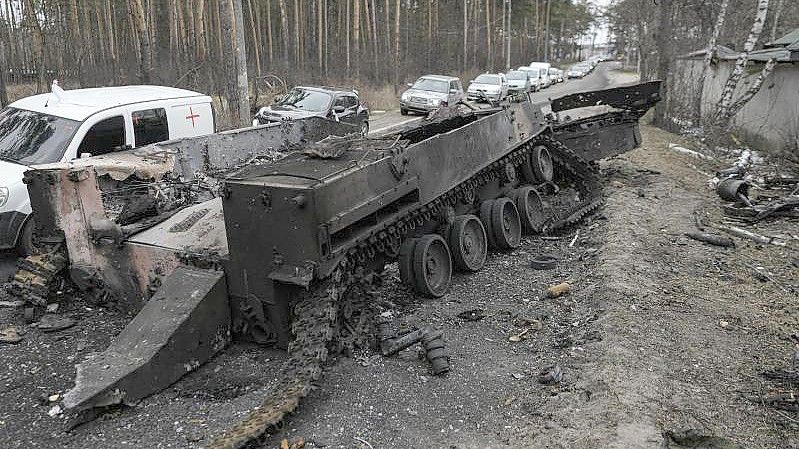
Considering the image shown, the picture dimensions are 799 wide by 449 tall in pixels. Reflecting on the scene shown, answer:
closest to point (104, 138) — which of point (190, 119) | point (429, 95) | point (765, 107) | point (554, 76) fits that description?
point (190, 119)

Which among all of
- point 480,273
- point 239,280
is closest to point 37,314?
point 239,280

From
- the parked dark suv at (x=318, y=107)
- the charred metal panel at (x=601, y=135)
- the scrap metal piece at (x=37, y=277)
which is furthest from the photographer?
the parked dark suv at (x=318, y=107)

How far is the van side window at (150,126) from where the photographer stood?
341 inches

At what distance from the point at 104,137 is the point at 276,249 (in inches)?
178

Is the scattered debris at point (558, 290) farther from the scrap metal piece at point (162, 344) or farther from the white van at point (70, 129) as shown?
the white van at point (70, 129)

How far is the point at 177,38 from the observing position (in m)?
28.8

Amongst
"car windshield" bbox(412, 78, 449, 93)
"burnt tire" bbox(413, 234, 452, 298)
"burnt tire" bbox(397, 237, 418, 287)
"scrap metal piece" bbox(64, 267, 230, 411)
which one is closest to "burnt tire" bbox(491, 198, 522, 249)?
"burnt tire" bbox(413, 234, 452, 298)

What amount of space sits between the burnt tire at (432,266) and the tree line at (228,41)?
32.7 feet

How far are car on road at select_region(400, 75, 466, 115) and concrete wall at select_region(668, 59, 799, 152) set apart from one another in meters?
7.86

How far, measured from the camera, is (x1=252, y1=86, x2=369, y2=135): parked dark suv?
1614 centimetres

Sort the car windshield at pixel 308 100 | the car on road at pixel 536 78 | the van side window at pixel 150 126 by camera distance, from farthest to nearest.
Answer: the car on road at pixel 536 78, the car windshield at pixel 308 100, the van side window at pixel 150 126

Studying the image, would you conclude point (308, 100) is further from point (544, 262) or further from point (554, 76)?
point (554, 76)

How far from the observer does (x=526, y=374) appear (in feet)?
17.3

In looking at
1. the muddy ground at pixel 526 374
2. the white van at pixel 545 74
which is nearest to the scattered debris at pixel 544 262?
the muddy ground at pixel 526 374
